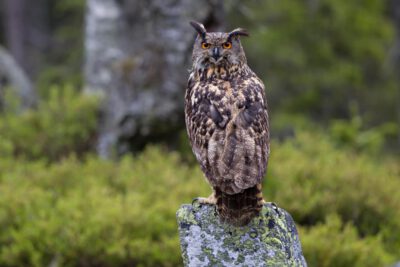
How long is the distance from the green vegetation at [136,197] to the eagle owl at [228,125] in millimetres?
2133

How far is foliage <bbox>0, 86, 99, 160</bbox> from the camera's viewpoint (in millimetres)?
9500

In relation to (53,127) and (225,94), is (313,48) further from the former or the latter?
(225,94)

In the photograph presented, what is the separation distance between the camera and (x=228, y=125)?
4.36 m

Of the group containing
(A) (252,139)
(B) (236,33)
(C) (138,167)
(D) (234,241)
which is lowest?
(D) (234,241)

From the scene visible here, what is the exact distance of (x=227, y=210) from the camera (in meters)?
4.33

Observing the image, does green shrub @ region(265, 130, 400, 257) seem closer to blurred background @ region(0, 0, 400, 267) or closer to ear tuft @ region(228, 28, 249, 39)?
blurred background @ region(0, 0, 400, 267)

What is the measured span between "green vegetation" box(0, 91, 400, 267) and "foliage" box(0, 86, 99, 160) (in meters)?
0.01

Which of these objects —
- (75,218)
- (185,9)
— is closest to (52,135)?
(185,9)

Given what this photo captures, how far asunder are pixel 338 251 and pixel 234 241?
2450 mm

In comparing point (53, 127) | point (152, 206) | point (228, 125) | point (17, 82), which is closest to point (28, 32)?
point (17, 82)

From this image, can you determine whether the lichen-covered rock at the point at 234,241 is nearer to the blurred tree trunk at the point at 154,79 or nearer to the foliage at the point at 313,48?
the blurred tree trunk at the point at 154,79

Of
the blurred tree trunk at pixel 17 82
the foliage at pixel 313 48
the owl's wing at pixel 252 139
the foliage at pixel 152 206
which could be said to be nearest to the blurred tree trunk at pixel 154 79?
the foliage at pixel 152 206

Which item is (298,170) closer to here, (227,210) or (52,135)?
(52,135)

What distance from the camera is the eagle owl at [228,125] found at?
4230 millimetres
